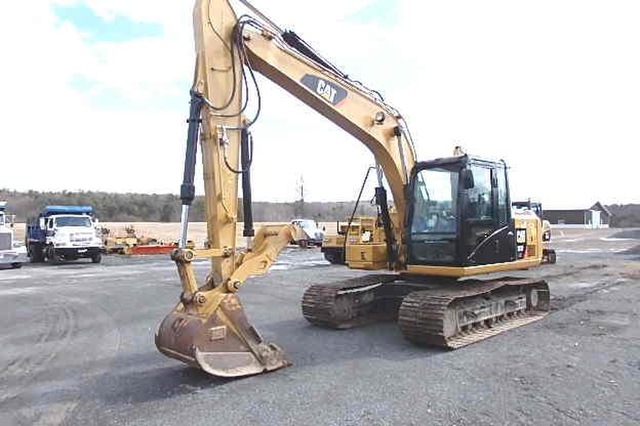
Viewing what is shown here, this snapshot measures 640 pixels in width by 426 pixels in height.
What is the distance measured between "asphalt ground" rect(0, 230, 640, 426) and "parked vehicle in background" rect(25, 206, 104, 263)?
15055 mm

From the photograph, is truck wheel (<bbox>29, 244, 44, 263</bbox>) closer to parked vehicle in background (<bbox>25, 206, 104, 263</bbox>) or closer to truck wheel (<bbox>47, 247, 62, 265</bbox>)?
parked vehicle in background (<bbox>25, 206, 104, 263</bbox>)

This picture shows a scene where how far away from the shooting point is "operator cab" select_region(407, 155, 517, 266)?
8641 millimetres

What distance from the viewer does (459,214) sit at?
8.62 m

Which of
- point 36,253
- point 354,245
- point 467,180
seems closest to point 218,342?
point 354,245

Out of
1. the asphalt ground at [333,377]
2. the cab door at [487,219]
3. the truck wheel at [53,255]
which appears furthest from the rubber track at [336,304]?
the truck wheel at [53,255]

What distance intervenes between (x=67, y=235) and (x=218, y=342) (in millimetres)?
22047

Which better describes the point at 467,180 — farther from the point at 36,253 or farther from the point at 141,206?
the point at 141,206

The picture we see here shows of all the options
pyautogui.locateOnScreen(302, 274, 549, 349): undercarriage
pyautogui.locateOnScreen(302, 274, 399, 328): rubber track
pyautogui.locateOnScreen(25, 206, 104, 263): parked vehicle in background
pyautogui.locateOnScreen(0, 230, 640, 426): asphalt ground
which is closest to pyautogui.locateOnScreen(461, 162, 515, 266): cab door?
pyautogui.locateOnScreen(302, 274, 549, 349): undercarriage

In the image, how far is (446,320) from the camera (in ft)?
25.3

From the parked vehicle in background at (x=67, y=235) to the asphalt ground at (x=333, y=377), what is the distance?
49.4 feet

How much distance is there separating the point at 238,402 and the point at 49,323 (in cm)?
637

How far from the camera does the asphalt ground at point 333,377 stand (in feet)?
17.4

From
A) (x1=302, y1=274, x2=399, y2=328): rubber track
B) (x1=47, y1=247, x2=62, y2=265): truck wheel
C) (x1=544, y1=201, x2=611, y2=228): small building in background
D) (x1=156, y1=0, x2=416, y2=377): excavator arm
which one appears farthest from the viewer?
(x1=544, y1=201, x2=611, y2=228): small building in background

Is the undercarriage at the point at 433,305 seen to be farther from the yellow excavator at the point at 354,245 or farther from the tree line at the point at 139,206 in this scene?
the tree line at the point at 139,206
